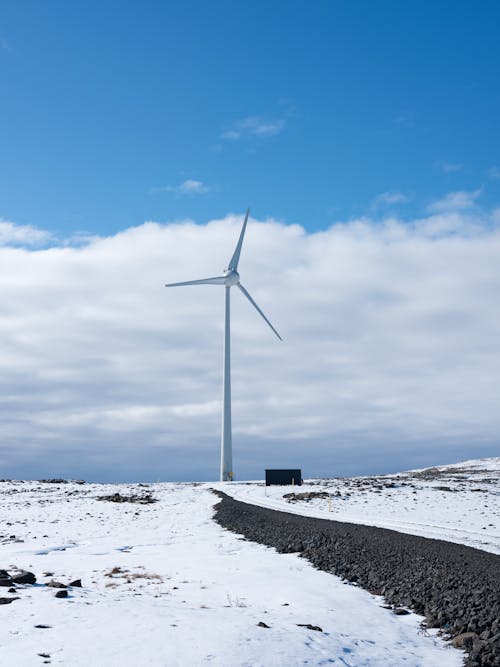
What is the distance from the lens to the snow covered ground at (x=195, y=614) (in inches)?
356

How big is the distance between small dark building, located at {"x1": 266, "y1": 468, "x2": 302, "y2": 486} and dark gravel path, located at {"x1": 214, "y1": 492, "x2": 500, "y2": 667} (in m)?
39.7

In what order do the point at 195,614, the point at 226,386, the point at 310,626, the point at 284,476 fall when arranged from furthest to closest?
the point at 226,386, the point at 284,476, the point at 310,626, the point at 195,614

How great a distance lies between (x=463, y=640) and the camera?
1130 centimetres

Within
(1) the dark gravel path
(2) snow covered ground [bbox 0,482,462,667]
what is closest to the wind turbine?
(1) the dark gravel path

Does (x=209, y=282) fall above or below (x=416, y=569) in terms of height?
above

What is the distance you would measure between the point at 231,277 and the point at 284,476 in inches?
1083

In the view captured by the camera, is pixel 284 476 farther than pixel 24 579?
Yes

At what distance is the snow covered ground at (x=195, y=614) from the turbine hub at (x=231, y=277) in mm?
61089

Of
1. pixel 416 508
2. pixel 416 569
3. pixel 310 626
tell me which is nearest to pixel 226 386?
pixel 416 508

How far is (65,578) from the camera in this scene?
1506 centimetres

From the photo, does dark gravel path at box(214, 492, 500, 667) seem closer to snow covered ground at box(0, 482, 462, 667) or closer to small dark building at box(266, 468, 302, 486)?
snow covered ground at box(0, 482, 462, 667)

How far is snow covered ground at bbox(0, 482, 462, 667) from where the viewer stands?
9.03 m

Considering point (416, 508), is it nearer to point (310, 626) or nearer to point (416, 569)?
point (416, 569)

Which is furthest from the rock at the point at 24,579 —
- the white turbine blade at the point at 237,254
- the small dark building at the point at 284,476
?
the white turbine blade at the point at 237,254
